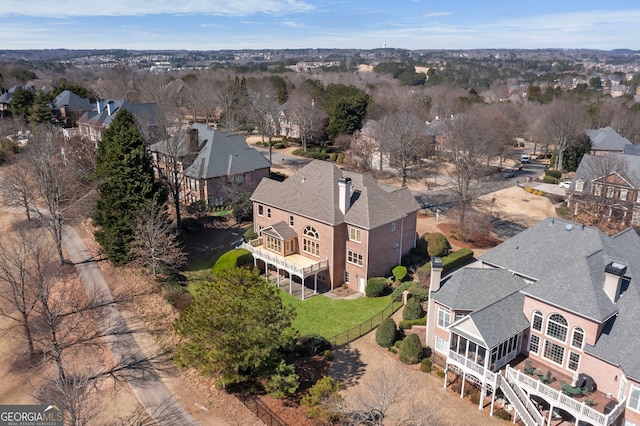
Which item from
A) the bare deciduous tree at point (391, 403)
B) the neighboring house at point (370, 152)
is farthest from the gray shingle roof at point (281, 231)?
the neighboring house at point (370, 152)

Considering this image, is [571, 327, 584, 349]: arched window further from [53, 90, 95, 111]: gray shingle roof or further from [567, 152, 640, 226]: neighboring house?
[53, 90, 95, 111]: gray shingle roof

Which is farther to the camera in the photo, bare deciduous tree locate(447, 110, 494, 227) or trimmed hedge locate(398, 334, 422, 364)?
bare deciduous tree locate(447, 110, 494, 227)

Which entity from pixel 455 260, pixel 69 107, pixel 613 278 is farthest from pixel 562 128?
pixel 69 107

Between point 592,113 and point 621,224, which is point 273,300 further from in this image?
point 592,113

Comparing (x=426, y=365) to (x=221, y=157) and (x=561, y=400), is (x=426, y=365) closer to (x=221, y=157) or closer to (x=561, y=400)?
(x=561, y=400)

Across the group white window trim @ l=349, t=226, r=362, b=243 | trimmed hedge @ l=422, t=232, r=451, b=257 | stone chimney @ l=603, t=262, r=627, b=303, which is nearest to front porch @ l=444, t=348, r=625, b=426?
stone chimney @ l=603, t=262, r=627, b=303

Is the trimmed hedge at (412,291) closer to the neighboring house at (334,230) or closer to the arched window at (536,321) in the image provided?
the neighboring house at (334,230)
